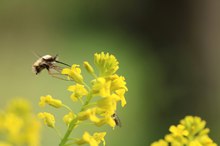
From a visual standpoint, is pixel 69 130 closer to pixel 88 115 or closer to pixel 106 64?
pixel 88 115

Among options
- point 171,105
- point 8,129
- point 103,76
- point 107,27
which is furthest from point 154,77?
point 8,129

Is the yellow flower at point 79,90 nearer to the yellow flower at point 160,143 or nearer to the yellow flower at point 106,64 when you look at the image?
the yellow flower at point 106,64

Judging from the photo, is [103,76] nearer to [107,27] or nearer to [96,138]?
[96,138]

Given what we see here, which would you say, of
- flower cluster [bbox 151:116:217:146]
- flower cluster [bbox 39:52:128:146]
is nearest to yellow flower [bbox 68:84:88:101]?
flower cluster [bbox 39:52:128:146]

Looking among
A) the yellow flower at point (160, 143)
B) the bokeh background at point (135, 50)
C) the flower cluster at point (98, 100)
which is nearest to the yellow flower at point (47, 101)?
the flower cluster at point (98, 100)

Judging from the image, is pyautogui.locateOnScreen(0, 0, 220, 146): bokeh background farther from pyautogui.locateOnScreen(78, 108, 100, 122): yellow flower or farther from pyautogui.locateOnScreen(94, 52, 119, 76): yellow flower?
pyautogui.locateOnScreen(78, 108, 100, 122): yellow flower

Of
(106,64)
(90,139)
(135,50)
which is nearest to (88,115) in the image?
(90,139)
